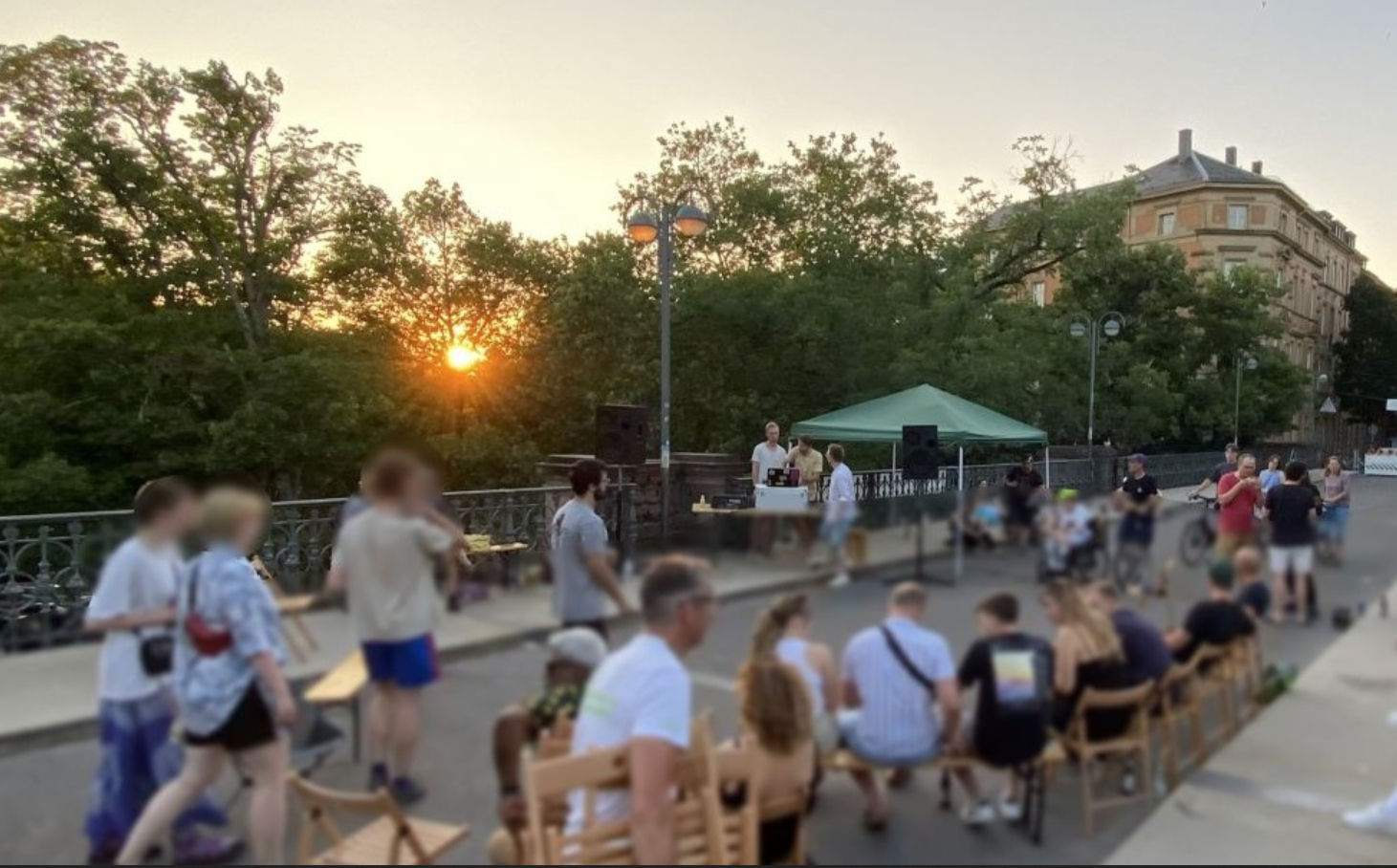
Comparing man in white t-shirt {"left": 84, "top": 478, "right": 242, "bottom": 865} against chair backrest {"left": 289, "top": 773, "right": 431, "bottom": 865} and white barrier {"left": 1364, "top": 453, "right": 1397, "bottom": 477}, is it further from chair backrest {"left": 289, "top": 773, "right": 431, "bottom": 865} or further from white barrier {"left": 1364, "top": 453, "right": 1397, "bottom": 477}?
white barrier {"left": 1364, "top": 453, "right": 1397, "bottom": 477}

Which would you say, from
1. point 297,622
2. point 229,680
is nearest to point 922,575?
point 297,622

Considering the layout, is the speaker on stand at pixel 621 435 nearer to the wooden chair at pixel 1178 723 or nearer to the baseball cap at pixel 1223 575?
the wooden chair at pixel 1178 723

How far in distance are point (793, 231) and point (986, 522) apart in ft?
77.0

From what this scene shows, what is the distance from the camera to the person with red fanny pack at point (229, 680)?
2.75m

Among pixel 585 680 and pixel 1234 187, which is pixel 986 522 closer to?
pixel 585 680

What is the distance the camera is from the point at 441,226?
3161 centimetres

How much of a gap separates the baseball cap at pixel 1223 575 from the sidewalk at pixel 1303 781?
637 millimetres

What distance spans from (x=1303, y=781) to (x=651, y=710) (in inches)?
112

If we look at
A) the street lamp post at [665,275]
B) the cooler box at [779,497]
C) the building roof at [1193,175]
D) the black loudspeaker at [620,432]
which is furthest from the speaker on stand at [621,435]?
the building roof at [1193,175]

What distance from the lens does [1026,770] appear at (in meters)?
3.20

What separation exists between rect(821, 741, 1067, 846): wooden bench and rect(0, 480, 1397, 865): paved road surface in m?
0.05

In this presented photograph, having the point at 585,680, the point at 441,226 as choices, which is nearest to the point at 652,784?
the point at 585,680

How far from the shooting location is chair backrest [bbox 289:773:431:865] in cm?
285

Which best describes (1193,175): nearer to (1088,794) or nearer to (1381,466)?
(1381,466)
